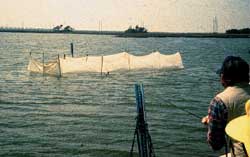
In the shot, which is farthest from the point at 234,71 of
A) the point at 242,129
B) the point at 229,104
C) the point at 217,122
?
the point at 242,129

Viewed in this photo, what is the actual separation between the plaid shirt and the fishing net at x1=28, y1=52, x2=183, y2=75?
28.9 meters

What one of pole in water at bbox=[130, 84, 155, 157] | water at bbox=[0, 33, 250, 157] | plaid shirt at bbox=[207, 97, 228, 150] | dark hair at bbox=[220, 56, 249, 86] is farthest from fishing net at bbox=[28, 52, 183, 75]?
plaid shirt at bbox=[207, 97, 228, 150]

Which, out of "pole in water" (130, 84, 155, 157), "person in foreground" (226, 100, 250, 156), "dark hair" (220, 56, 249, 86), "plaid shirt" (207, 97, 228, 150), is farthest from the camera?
"pole in water" (130, 84, 155, 157)

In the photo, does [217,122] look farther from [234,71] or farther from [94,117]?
[94,117]

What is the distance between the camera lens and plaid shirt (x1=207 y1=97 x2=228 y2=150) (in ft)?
17.5

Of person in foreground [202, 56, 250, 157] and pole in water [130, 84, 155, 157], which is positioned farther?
pole in water [130, 84, 155, 157]

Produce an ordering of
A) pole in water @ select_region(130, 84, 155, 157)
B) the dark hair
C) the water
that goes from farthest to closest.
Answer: the water
pole in water @ select_region(130, 84, 155, 157)
the dark hair

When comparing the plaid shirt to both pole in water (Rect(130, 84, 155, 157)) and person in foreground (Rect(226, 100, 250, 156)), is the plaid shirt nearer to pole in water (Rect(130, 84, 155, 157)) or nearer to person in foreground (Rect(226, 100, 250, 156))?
person in foreground (Rect(226, 100, 250, 156))

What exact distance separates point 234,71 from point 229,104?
0.44m

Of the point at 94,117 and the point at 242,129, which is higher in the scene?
the point at 242,129

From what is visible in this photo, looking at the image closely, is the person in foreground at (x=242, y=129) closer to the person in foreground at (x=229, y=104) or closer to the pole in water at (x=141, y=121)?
the person in foreground at (x=229, y=104)

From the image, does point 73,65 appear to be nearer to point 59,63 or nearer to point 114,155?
point 59,63

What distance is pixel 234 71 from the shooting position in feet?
18.1

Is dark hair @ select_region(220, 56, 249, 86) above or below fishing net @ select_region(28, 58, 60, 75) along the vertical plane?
above
